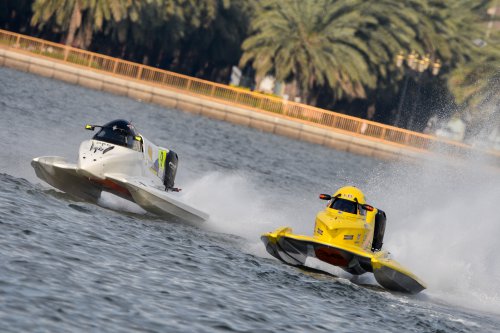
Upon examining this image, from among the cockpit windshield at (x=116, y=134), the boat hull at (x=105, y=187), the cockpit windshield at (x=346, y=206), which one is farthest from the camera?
the cockpit windshield at (x=116, y=134)

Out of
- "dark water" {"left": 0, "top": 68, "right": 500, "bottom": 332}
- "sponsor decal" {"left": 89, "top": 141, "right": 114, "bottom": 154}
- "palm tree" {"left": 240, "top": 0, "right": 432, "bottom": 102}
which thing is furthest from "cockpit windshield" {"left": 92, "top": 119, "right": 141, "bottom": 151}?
"palm tree" {"left": 240, "top": 0, "right": 432, "bottom": 102}

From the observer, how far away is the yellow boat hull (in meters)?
17.7

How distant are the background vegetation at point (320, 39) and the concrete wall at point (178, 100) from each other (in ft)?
15.2

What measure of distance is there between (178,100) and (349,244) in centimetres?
4702

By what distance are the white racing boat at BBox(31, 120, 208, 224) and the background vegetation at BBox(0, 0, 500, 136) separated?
47.1 m

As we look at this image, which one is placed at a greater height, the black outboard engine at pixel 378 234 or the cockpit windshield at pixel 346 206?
the cockpit windshield at pixel 346 206

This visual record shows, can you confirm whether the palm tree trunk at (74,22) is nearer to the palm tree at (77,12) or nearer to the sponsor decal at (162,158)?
the palm tree at (77,12)

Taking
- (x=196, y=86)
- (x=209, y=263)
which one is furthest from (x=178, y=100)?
(x=209, y=263)

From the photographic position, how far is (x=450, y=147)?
6106cm

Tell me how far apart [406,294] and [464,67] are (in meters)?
57.9

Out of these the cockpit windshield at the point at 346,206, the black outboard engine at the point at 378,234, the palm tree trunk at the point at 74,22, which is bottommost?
Answer: the black outboard engine at the point at 378,234

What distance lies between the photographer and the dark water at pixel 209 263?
13.0 m

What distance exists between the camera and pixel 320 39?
69500 millimetres

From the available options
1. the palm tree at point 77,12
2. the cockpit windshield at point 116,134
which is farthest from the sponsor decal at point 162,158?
the palm tree at point 77,12
